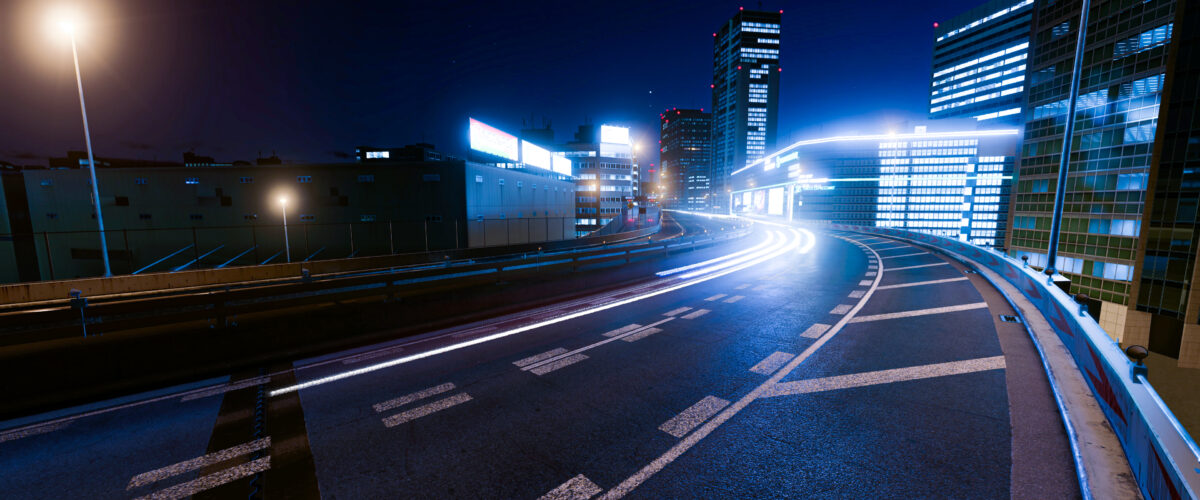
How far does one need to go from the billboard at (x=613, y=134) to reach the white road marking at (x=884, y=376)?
117 m

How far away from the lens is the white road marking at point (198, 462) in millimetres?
A: 3918

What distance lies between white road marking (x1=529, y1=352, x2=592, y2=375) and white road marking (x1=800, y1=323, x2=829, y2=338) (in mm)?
4634

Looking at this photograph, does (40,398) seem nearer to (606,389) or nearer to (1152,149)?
(606,389)

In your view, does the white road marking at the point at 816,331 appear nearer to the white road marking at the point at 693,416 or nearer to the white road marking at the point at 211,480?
the white road marking at the point at 693,416

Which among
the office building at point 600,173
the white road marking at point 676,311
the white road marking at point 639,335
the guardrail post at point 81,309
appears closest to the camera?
the guardrail post at point 81,309

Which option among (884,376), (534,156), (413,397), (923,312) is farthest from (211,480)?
(534,156)

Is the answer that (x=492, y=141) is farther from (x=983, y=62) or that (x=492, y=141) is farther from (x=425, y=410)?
(x=983, y=62)

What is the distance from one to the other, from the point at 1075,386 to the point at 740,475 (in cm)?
536

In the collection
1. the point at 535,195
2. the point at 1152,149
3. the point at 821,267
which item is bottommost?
the point at 821,267

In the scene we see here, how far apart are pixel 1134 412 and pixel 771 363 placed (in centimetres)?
374

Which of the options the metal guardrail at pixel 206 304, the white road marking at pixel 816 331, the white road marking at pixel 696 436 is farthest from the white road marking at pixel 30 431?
the white road marking at pixel 816 331

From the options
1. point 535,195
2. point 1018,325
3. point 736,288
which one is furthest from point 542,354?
point 535,195

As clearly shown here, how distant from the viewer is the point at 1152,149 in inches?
1874

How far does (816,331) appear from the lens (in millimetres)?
8750
